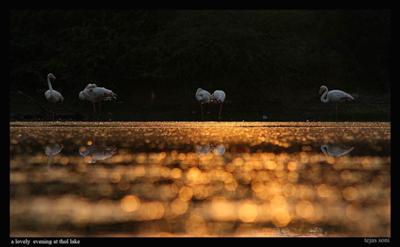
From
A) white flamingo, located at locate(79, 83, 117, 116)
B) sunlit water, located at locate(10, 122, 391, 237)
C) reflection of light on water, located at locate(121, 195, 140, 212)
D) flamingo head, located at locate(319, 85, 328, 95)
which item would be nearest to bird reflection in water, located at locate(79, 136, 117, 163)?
sunlit water, located at locate(10, 122, 391, 237)

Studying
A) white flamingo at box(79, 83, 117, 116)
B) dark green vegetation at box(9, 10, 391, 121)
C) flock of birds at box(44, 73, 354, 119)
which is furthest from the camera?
dark green vegetation at box(9, 10, 391, 121)

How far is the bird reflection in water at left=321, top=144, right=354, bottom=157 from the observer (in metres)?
11.1

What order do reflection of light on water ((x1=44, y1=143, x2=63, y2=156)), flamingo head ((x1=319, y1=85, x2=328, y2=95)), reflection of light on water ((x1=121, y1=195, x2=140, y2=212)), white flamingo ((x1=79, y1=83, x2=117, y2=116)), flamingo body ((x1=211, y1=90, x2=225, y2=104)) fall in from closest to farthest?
reflection of light on water ((x1=121, y1=195, x2=140, y2=212))
reflection of light on water ((x1=44, y1=143, x2=63, y2=156))
white flamingo ((x1=79, y1=83, x2=117, y2=116))
flamingo body ((x1=211, y1=90, x2=225, y2=104))
flamingo head ((x1=319, y1=85, x2=328, y2=95))

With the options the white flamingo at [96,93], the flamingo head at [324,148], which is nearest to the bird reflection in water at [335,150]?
the flamingo head at [324,148]

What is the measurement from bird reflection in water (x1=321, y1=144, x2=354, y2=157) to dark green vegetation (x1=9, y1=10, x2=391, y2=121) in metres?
11.1

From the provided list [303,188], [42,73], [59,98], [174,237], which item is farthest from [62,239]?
[42,73]

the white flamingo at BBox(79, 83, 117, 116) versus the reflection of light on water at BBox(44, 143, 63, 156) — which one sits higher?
the white flamingo at BBox(79, 83, 117, 116)

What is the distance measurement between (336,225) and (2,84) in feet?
14.7

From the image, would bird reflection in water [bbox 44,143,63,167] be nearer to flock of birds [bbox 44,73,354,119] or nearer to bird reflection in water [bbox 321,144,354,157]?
A: bird reflection in water [bbox 321,144,354,157]

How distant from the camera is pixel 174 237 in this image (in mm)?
5168

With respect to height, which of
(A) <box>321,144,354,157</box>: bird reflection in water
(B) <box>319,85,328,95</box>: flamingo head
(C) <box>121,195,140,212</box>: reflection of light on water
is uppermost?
(B) <box>319,85,328,95</box>: flamingo head

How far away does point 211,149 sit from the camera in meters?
11.7

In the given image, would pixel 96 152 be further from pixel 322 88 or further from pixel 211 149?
pixel 322 88

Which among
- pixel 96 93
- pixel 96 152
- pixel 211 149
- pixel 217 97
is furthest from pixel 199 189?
pixel 217 97
